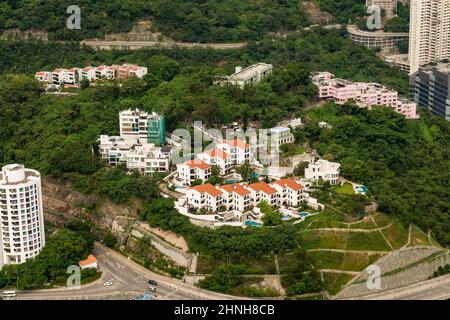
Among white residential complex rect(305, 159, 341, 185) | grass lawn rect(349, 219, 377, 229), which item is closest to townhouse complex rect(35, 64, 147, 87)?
white residential complex rect(305, 159, 341, 185)

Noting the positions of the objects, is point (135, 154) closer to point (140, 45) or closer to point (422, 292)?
point (422, 292)

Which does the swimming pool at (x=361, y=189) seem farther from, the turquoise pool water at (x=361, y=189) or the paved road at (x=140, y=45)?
the paved road at (x=140, y=45)

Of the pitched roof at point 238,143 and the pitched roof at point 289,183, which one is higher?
the pitched roof at point 238,143

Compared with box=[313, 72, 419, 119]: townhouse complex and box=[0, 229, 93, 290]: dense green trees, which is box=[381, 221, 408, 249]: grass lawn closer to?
box=[313, 72, 419, 119]: townhouse complex

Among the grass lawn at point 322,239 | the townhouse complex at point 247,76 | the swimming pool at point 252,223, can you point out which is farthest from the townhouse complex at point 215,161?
the townhouse complex at point 247,76

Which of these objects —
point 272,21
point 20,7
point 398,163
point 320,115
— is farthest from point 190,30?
point 398,163
